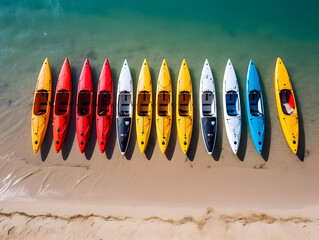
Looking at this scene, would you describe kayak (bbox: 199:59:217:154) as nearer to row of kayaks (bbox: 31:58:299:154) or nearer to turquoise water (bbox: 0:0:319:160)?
row of kayaks (bbox: 31:58:299:154)

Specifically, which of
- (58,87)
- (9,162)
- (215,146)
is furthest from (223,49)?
(9,162)

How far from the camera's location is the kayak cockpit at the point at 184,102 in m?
7.80

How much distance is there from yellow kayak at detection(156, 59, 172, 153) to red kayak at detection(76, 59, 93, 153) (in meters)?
2.52

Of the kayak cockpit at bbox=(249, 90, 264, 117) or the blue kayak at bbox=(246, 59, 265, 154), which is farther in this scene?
the kayak cockpit at bbox=(249, 90, 264, 117)

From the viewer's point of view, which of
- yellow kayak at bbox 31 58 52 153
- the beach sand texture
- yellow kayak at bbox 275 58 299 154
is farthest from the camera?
yellow kayak at bbox 31 58 52 153

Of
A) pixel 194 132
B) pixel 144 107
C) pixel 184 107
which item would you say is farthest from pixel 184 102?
pixel 144 107

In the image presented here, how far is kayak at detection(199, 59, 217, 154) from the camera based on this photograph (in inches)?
290

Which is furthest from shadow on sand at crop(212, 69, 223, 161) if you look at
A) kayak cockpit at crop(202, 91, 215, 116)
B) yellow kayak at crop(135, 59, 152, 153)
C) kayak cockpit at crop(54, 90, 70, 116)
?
kayak cockpit at crop(54, 90, 70, 116)

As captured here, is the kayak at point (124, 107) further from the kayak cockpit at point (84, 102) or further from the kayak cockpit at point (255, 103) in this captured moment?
the kayak cockpit at point (255, 103)

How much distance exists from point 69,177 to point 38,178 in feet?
3.68

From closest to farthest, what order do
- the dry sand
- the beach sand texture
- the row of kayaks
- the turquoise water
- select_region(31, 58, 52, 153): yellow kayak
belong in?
the dry sand → the beach sand texture → the row of kayaks → select_region(31, 58, 52, 153): yellow kayak → the turquoise water

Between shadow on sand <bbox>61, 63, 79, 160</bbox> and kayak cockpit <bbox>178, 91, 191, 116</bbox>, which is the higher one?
kayak cockpit <bbox>178, 91, 191, 116</bbox>

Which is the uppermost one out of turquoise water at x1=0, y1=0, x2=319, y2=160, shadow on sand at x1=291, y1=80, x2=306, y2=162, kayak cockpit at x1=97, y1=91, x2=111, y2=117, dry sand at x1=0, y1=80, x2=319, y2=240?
turquoise water at x1=0, y1=0, x2=319, y2=160

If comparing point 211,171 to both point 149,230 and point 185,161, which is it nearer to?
point 185,161
